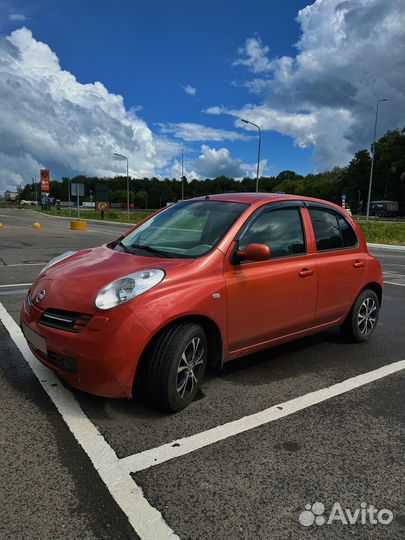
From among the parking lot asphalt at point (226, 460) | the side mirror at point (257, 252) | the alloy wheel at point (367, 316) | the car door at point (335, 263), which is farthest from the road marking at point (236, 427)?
the side mirror at point (257, 252)

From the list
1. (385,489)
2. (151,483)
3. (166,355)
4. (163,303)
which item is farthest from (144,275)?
(385,489)

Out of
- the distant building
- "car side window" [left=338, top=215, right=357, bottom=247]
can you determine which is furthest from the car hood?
the distant building

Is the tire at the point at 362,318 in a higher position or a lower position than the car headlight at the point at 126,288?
lower

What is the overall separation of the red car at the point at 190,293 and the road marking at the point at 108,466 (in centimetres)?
27

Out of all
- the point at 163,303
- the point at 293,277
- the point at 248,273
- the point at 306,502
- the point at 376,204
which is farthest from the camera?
the point at 376,204

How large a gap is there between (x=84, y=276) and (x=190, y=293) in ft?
2.61

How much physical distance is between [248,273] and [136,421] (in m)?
1.43

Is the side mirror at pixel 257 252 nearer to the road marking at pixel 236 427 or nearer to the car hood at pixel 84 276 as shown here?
the car hood at pixel 84 276

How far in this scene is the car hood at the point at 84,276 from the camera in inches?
124

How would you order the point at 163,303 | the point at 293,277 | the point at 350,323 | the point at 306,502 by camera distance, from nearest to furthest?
the point at 306,502, the point at 163,303, the point at 293,277, the point at 350,323

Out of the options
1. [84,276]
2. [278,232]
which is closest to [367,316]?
[278,232]

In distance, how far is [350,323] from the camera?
5.06 m

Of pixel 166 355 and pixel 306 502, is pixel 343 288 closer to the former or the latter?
pixel 166 355

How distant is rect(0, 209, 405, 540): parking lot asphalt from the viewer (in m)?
2.22
